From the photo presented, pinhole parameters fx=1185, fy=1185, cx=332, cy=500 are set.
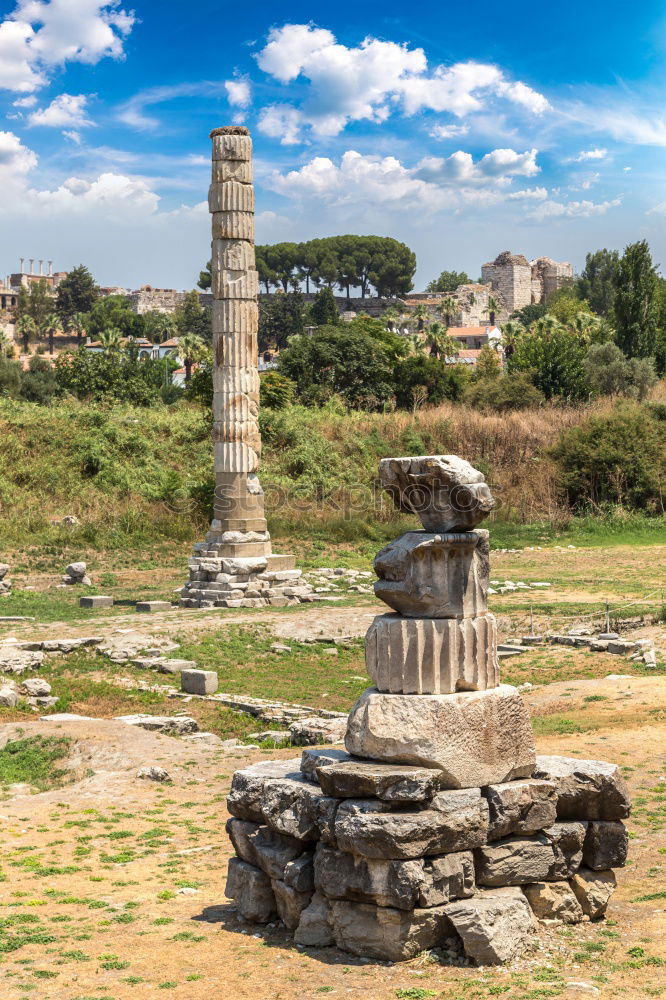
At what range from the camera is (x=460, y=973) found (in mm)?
6727

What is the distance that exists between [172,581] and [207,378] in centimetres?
854

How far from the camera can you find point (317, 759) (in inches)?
301

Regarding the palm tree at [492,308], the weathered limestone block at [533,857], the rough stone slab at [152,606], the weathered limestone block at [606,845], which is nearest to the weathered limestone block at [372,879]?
the weathered limestone block at [533,857]

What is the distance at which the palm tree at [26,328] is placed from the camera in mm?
90750

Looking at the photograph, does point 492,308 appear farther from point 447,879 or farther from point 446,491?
point 447,879

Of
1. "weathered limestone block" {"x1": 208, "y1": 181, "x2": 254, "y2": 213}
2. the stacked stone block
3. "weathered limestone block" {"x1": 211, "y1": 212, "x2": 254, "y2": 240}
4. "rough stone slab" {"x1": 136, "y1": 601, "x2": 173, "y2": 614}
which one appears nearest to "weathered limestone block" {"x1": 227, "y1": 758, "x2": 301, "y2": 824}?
the stacked stone block

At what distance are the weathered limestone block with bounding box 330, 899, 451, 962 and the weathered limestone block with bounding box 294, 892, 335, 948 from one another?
79 mm

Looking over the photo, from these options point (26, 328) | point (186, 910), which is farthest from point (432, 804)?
point (26, 328)

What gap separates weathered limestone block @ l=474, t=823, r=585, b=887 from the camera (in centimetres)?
723

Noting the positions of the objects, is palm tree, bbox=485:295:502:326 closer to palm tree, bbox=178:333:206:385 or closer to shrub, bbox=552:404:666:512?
palm tree, bbox=178:333:206:385

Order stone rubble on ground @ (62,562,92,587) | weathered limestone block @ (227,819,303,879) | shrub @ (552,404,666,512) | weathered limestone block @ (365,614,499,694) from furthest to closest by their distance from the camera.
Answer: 1. shrub @ (552,404,666,512)
2. stone rubble on ground @ (62,562,92,587)
3. weathered limestone block @ (365,614,499,694)
4. weathered limestone block @ (227,819,303,879)

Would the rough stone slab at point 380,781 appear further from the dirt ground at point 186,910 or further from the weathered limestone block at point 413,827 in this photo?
the dirt ground at point 186,910

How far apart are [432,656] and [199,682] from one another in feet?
29.3

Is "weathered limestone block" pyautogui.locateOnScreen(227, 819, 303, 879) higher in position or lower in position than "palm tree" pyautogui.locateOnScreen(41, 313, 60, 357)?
lower
